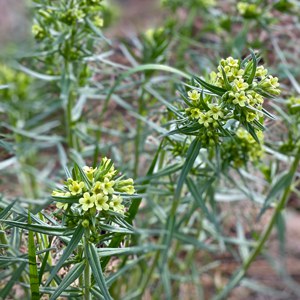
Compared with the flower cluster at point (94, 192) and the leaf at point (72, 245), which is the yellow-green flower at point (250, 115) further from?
the leaf at point (72, 245)

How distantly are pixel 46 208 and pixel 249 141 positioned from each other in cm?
65

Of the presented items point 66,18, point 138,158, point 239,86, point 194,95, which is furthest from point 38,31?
point 239,86

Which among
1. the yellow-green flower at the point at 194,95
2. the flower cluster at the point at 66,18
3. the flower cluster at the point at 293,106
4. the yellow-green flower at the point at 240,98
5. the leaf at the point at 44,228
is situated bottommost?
the leaf at the point at 44,228

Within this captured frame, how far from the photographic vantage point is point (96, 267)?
1100mm

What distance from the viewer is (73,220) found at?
1130 mm

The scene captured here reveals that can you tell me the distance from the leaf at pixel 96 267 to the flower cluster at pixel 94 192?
0.08 meters

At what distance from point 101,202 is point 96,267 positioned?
147 millimetres

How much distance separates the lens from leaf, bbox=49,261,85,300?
1.12 metres

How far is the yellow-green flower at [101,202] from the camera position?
105cm

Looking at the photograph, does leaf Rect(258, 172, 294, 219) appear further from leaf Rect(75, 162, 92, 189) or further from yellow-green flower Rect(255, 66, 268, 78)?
leaf Rect(75, 162, 92, 189)

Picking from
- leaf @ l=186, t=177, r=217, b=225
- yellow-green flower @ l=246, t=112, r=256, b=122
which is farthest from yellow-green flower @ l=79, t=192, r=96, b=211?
leaf @ l=186, t=177, r=217, b=225

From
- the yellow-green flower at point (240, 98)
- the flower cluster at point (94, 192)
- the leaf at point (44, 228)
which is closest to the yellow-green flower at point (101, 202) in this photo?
the flower cluster at point (94, 192)

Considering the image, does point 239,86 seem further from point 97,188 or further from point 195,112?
point 97,188

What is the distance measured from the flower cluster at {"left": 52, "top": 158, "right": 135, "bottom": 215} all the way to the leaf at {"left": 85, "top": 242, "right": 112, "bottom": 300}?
0.08 m
